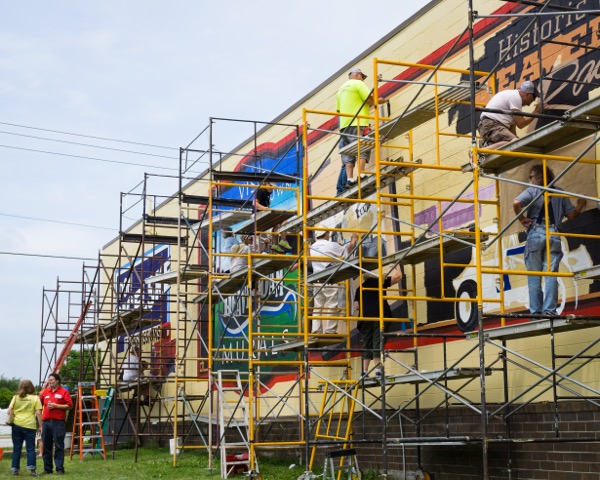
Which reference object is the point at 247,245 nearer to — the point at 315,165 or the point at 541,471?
the point at 315,165

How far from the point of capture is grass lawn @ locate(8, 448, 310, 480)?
1630 centimetres

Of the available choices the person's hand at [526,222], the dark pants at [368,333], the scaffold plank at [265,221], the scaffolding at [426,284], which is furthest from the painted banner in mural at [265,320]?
the person's hand at [526,222]

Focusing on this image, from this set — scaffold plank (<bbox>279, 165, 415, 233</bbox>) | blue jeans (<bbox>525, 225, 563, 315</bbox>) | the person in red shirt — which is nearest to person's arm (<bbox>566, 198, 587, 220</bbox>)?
blue jeans (<bbox>525, 225, 563, 315</bbox>)

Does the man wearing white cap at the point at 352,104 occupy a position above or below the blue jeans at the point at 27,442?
above

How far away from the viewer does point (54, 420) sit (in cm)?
1708

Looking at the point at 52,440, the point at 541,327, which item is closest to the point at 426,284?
the point at 541,327

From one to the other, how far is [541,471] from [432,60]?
6.79m

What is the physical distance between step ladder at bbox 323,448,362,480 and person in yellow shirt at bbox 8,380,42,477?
5.26m

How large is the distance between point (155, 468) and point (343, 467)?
18.6ft

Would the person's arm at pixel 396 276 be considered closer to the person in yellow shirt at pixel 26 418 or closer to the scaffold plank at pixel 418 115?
the scaffold plank at pixel 418 115

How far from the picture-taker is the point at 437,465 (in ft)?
45.8

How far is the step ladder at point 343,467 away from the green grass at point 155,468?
2.70 ft

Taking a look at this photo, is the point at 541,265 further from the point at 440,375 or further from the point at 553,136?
the point at 440,375

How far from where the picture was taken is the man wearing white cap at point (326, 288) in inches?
629
